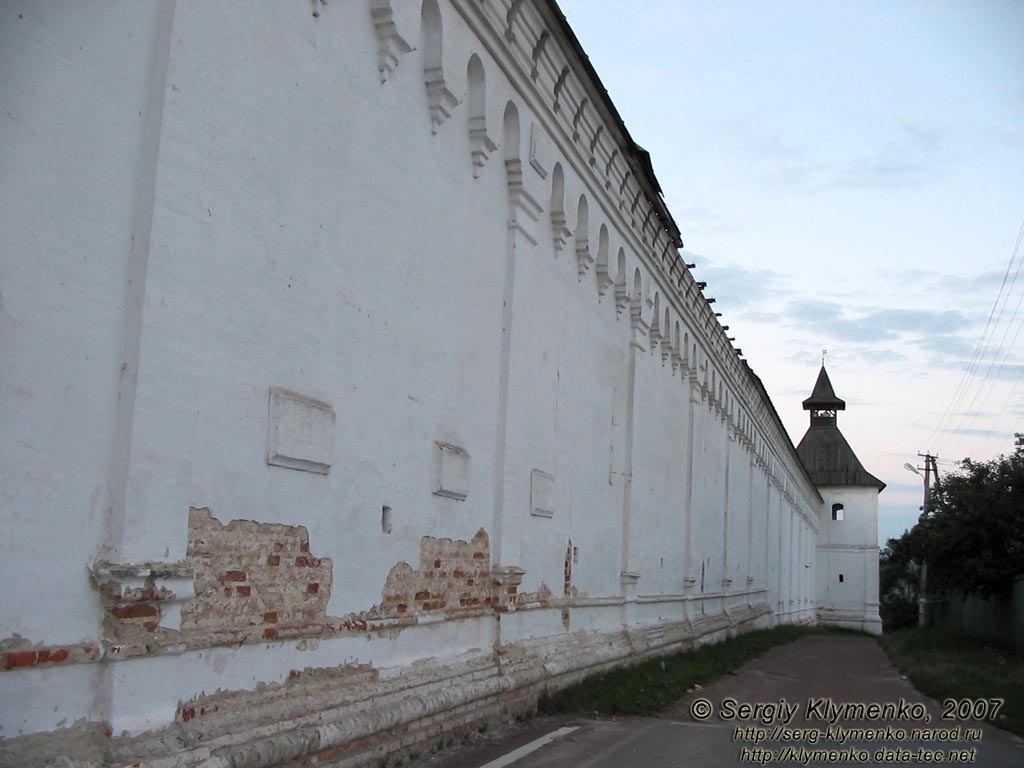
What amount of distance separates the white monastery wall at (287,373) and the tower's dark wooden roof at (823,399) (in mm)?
63800

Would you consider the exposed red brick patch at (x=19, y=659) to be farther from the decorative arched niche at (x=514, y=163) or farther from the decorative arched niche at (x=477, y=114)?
the decorative arched niche at (x=514, y=163)

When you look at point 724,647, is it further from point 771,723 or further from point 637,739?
point 637,739

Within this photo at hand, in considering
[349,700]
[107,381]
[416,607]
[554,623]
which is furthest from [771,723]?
[107,381]

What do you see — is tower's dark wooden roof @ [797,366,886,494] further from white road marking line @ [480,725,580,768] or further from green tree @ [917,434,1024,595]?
white road marking line @ [480,725,580,768]

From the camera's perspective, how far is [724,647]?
21.6m

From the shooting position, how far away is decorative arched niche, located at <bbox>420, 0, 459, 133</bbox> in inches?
336

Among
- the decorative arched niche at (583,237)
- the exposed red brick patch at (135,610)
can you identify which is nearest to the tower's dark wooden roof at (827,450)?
the decorative arched niche at (583,237)

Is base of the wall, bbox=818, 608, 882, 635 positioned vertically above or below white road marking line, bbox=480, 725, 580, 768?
below

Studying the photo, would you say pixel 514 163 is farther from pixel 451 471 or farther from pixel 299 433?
pixel 299 433

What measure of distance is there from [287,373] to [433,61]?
3.48m

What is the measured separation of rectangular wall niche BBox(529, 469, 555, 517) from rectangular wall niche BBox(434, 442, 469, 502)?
69.4 inches

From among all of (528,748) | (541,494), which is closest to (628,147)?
(541,494)

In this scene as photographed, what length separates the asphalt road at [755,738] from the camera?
834 cm

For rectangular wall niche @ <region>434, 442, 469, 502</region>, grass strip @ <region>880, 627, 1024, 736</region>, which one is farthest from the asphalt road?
rectangular wall niche @ <region>434, 442, 469, 502</region>
